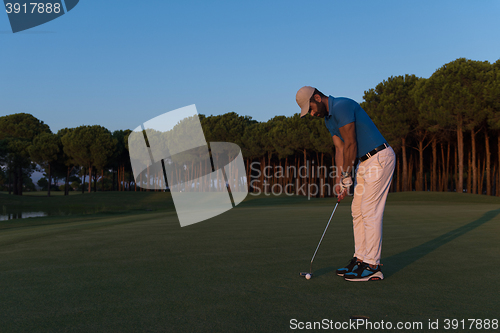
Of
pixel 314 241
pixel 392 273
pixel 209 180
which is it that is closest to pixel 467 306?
pixel 392 273

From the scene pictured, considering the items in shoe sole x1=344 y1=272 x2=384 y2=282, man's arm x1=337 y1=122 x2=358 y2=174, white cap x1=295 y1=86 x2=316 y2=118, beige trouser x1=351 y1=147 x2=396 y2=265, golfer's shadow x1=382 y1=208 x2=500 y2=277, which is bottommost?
golfer's shadow x1=382 y1=208 x2=500 y2=277

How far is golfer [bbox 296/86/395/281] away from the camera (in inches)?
155


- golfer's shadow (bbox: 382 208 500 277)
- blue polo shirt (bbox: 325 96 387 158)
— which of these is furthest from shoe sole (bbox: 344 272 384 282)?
blue polo shirt (bbox: 325 96 387 158)

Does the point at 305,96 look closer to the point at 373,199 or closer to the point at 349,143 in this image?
the point at 349,143

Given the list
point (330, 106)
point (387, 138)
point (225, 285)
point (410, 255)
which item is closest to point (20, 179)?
point (387, 138)

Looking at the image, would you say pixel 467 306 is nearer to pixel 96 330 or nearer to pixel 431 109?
pixel 96 330

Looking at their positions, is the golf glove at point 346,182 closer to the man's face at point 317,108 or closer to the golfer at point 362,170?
the golfer at point 362,170

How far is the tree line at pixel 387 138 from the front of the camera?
29.1m

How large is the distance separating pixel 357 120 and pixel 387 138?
32.2m

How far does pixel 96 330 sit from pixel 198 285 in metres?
1.28

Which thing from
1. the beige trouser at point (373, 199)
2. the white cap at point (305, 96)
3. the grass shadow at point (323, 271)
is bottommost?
the grass shadow at point (323, 271)

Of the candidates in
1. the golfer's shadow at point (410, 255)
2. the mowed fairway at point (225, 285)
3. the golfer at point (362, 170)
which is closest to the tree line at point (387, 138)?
the golfer's shadow at point (410, 255)

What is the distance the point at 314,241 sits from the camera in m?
6.69

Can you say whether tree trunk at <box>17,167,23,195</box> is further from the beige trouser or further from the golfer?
the beige trouser
